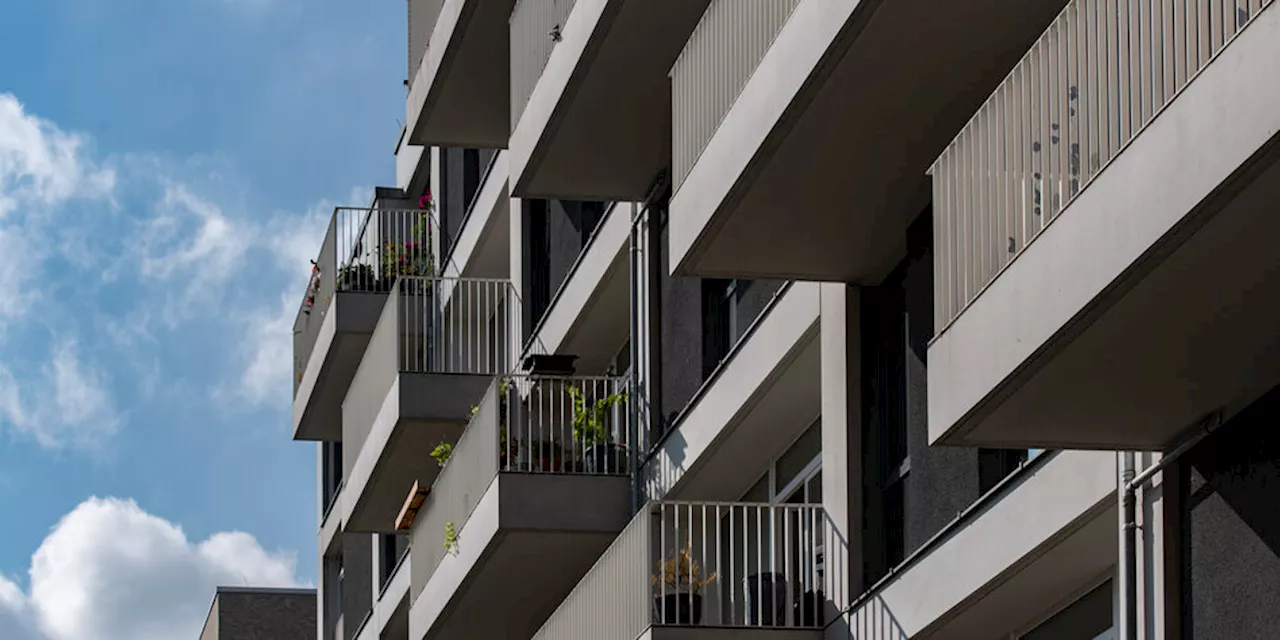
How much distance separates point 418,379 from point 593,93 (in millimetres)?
7647

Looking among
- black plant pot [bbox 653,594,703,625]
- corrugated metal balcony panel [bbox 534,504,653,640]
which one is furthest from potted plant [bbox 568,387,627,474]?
black plant pot [bbox 653,594,703,625]

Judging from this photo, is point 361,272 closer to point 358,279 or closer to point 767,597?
point 358,279

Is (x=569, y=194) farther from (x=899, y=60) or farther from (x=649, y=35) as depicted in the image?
(x=899, y=60)

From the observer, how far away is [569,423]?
22984 mm

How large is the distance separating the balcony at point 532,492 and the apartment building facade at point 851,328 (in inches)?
1.7

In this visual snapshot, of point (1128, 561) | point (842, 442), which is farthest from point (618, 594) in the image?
point (1128, 561)

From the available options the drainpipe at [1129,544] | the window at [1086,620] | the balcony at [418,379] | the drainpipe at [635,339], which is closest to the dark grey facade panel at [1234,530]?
the drainpipe at [1129,544]

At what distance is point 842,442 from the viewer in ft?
56.6

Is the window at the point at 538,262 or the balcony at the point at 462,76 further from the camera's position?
the window at the point at 538,262

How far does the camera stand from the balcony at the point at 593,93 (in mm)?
18656

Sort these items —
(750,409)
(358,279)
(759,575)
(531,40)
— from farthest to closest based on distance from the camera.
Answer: (358,279) → (531,40) → (750,409) → (759,575)

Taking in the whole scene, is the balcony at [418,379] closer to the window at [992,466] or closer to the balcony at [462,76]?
the balcony at [462,76]

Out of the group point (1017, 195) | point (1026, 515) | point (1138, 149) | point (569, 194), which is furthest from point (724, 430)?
point (1138, 149)

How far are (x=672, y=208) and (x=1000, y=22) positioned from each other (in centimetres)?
337
